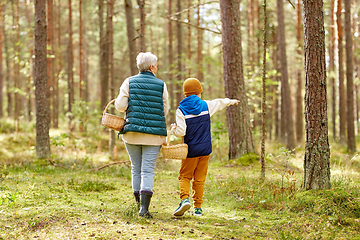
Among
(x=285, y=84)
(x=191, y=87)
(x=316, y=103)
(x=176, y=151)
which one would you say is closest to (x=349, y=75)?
(x=285, y=84)

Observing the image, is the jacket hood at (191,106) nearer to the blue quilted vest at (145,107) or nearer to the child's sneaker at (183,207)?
the blue quilted vest at (145,107)

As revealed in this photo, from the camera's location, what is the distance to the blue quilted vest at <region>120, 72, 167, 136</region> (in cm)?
412

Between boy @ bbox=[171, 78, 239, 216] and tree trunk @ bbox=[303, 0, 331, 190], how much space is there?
5.31 feet

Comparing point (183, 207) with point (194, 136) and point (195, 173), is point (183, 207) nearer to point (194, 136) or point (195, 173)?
point (195, 173)

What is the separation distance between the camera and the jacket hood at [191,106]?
4332mm

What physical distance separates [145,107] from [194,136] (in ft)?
2.72

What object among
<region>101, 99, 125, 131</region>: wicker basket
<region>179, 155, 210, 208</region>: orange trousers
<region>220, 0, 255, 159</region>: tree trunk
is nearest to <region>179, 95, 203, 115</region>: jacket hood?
<region>179, 155, 210, 208</region>: orange trousers

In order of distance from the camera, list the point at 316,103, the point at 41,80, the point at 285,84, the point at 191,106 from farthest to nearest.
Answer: the point at 285,84 → the point at 41,80 → the point at 316,103 → the point at 191,106

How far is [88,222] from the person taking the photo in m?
3.89

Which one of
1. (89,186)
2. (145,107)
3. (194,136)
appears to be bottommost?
(89,186)

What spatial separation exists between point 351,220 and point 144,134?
296 centimetres

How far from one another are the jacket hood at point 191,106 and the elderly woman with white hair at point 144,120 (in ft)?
1.03

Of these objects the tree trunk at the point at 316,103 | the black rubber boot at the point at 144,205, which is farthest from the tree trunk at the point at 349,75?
→ the black rubber boot at the point at 144,205

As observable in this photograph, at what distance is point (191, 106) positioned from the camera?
4336 mm
